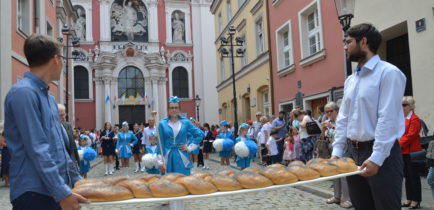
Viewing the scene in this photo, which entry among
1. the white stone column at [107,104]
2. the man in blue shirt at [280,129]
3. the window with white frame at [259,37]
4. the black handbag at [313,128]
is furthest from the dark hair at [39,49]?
the white stone column at [107,104]

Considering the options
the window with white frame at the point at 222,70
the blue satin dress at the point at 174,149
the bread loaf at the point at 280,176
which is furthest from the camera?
the window with white frame at the point at 222,70

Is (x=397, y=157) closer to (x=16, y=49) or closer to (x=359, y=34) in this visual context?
(x=359, y=34)

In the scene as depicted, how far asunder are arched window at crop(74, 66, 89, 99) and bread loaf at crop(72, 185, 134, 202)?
118 feet

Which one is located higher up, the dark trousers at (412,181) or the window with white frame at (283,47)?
the window with white frame at (283,47)

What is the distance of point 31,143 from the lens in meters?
A: 2.41

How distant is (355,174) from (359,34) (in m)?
1.15

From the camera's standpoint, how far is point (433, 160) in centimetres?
567

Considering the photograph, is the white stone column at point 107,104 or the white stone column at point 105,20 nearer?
the white stone column at point 107,104

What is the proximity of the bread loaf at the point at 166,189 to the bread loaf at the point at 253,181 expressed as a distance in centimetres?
50

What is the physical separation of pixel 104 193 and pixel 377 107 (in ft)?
7.22

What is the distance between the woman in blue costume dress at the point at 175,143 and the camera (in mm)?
6668

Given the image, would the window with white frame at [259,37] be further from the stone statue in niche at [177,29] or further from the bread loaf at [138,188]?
the stone statue in niche at [177,29]

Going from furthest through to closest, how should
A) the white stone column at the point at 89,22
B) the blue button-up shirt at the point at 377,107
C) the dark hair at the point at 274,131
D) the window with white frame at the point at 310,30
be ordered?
the white stone column at the point at 89,22, the window with white frame at the point at 310,30, the dark hair at the point at 274,131, the blue button-up shirt at the point at 377,107

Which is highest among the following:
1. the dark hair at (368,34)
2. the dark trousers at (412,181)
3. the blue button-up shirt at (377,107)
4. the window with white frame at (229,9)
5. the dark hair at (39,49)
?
the window with white frame at (229,9)
